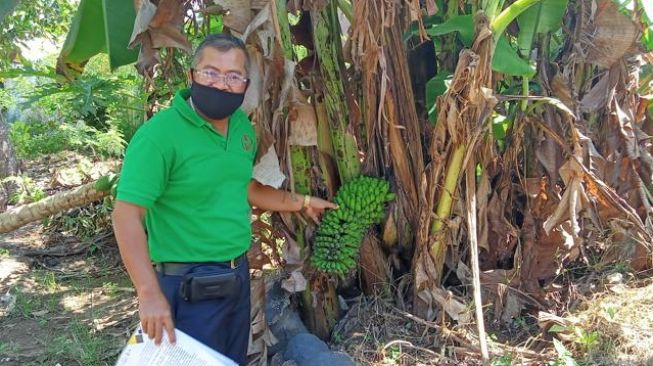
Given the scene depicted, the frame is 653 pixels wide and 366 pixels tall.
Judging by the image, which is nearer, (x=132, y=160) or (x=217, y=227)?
(x=132, y=160)

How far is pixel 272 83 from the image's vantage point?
6.86ft

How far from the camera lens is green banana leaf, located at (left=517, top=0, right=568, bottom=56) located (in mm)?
2318

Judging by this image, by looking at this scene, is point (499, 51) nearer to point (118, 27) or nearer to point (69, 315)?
point (118, 27)

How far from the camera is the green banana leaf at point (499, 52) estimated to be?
6.89 ft

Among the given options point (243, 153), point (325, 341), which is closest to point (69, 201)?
point (325, 341)

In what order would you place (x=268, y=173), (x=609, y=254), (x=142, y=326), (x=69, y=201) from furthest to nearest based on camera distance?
1. (x=69, y=201)
2. (x=609, y=254)
3. (x=268, y=173)
4. (x=142, y=326)

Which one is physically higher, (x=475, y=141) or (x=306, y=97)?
(x=306, y=97)

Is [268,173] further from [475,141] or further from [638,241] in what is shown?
[638,241]

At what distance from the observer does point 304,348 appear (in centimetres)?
230

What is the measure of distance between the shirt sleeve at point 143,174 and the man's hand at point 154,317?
0.24 meters

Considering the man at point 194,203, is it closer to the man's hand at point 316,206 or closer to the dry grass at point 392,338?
the man's hand at point 316,206

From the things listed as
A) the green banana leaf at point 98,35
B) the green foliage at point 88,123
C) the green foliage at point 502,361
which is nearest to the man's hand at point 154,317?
the green banana leaf at point 98,35

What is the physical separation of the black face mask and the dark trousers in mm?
474

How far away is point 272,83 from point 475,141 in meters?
0.77
